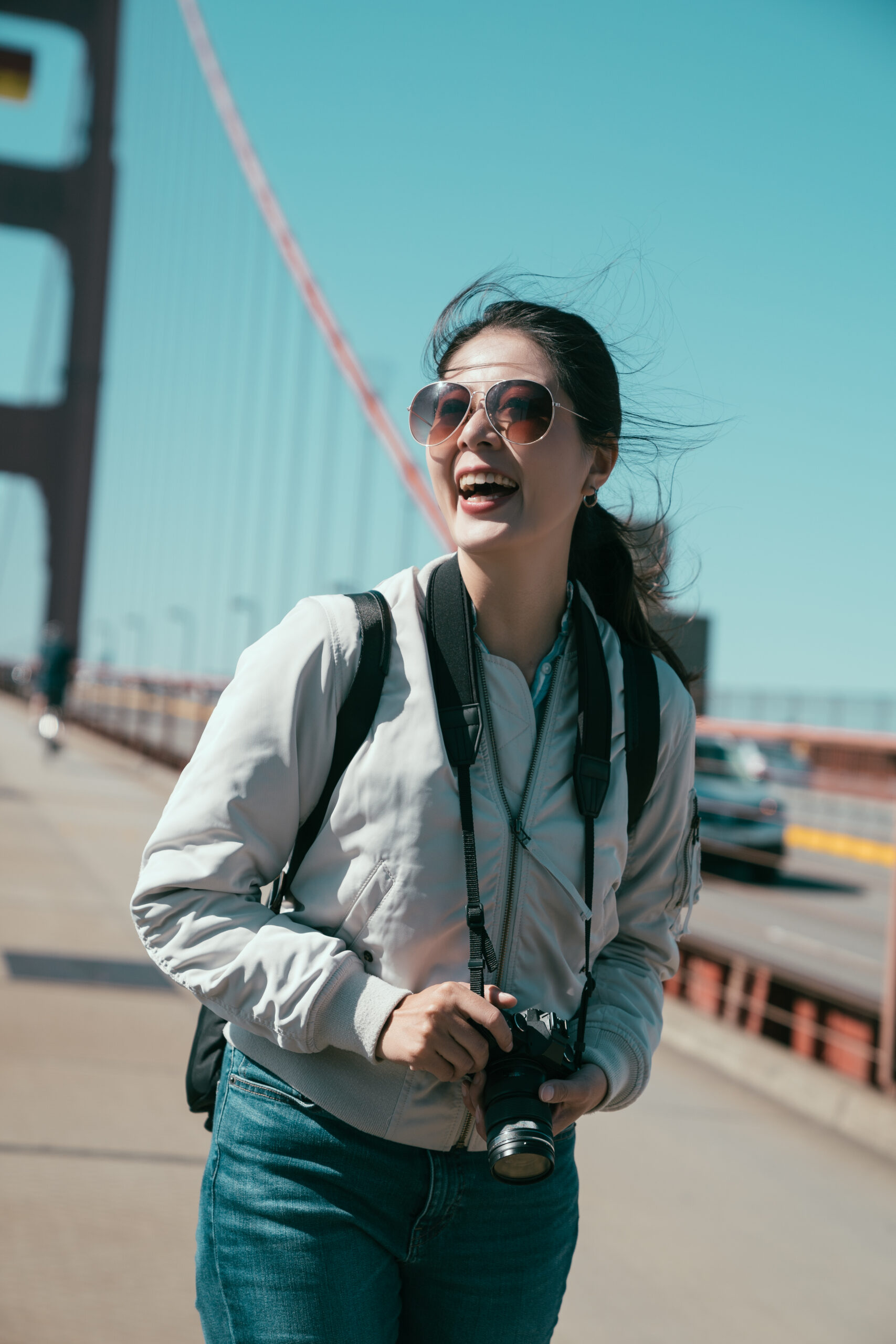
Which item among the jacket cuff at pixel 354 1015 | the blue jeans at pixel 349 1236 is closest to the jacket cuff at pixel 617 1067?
the blue jeans at pixel 349 1236

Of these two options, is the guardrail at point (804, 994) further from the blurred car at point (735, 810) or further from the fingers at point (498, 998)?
the blurred car at point (735, 810)

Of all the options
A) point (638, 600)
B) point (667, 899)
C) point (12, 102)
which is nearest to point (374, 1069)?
point (667, 899)

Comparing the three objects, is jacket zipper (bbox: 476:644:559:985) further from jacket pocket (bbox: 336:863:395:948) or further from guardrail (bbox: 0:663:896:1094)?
guardrail (bbox: 0:663:896:1094)

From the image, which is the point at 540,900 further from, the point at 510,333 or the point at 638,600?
the point at 510,333

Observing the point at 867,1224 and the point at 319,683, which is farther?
the point at 867,1224

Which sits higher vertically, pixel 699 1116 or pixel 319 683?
pixel 319 683

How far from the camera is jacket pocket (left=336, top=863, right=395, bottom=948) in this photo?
1.09 m

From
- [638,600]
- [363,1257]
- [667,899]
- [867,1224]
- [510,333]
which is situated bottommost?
[867,1224]

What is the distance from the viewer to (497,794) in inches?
44.6

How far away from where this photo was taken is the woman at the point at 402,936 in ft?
3.53

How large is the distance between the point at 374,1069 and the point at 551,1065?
0.49ft

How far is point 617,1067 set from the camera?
1182 mm

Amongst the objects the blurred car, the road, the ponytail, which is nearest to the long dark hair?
the ponytail

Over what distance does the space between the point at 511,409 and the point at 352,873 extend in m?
0.43
